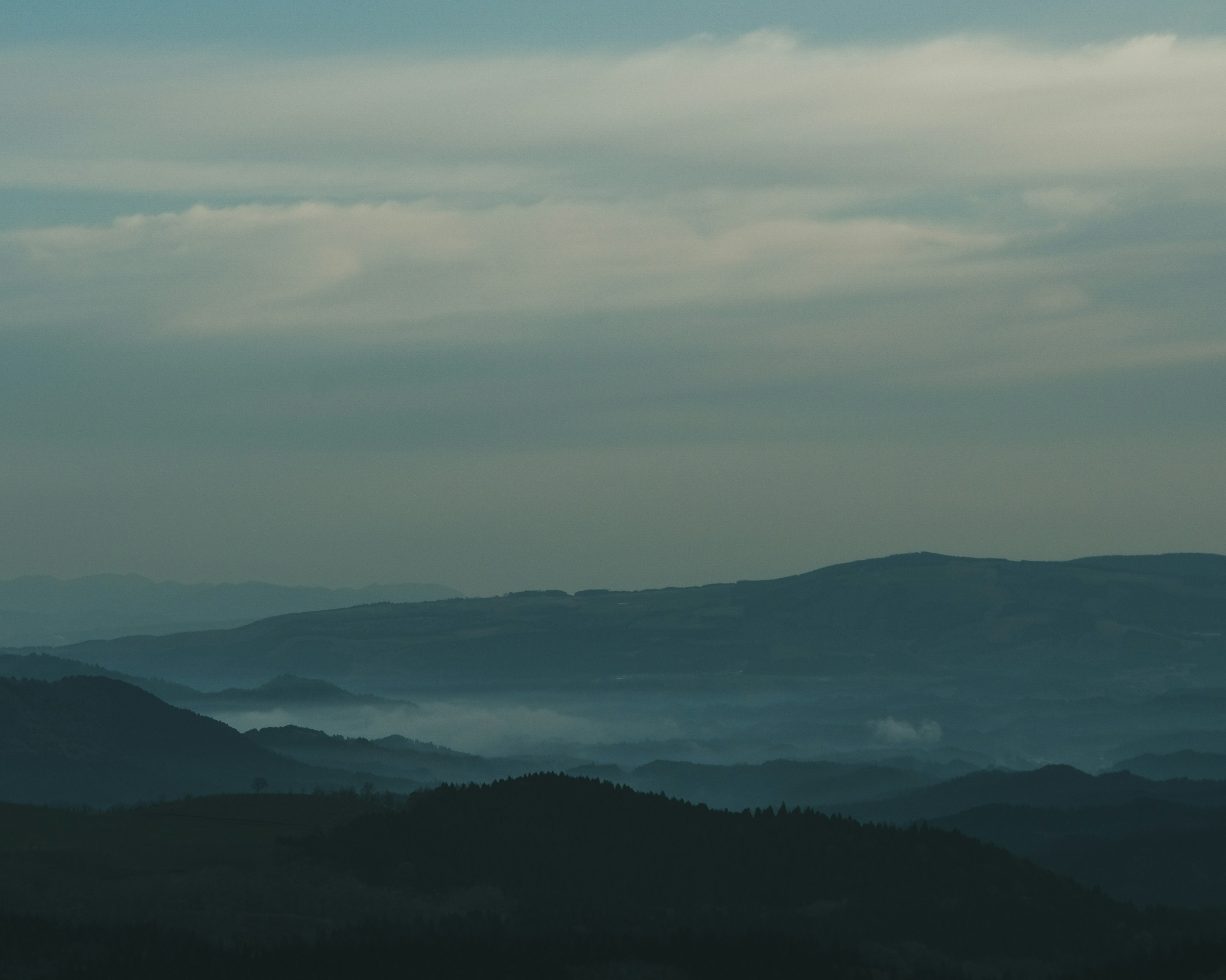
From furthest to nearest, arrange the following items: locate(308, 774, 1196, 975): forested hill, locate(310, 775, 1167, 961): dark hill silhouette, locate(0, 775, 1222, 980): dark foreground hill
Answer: locate(310, 775, 1167, 961): dark hill silhouette, locate(308, 774, 1196, 975): forested hill, locate(0, 775, 1222, 980): dark foreground hill

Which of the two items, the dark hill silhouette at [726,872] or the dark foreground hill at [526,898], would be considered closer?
the dark foreground hill at [526,898]

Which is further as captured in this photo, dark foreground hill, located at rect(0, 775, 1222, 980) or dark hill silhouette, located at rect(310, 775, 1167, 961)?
dark hill silhouette, located at rect(310, 775, 1167, 961)

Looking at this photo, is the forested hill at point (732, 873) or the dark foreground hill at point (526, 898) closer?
the dark foreground hill at point (526, 898)

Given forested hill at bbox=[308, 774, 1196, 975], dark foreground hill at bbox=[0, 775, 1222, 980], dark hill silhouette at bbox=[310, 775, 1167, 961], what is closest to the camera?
dark foreground hill at bbox=[0, 775, 1222, 980]

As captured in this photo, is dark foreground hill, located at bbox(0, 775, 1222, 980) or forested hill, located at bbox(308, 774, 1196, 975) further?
forested hill, located at bbox(308, 774, 1196, 975)

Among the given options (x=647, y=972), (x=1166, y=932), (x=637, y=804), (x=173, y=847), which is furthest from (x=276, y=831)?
(x=1166, y=932)

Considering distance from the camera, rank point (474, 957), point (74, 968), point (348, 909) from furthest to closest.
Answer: point (348, 909) → point (474, 957) → point (74, 968)

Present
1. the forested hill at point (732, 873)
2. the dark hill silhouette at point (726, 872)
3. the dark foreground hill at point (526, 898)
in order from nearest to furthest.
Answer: the dark foreground hill at point (526, 898) < the forested hill at point (732, 873) < the dark hill silhouette at point (726, 872)

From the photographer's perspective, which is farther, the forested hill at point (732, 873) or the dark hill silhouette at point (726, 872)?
the dark hill silhouette at point (726, 872)

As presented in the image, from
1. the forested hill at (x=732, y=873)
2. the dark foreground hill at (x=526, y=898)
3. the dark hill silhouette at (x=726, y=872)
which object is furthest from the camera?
the dark hill silhouette at (x=726, y=872)

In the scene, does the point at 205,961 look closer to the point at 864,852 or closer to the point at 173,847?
the point at 173,847

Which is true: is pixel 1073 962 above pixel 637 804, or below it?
below
